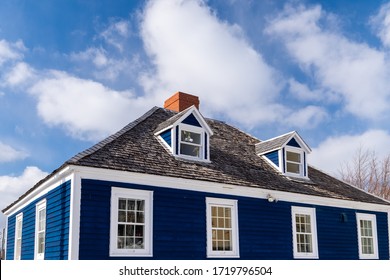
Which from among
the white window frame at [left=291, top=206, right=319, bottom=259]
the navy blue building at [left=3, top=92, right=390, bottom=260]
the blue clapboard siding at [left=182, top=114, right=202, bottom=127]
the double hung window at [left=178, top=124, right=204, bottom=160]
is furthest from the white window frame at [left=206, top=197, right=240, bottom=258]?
the blue clapboard siding at [left=182, top=114, right=202, bottom=127]

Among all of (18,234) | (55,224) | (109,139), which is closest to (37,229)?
(55,224)

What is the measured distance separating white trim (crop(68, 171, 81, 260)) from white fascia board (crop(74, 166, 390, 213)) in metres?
0.25

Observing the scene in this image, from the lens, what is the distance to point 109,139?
1564cm

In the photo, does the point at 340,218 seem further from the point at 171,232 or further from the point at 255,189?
the point at 171,232

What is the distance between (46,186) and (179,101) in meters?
8.03

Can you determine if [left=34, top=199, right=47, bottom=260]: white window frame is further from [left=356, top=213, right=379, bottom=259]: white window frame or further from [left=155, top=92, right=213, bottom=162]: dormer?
[left=356, top=213, right=379, bottom=259]: white window frame

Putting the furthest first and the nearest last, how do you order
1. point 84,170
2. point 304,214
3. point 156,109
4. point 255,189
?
point 156,109 < point 304,214 < point 255,189 < point 84,170

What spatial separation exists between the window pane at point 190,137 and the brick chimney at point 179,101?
3954 mm

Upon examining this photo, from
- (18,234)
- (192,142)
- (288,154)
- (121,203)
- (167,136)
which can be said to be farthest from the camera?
(288,154)

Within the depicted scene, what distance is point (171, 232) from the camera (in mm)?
14062

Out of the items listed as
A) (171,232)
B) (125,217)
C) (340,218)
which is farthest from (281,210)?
(125,217)

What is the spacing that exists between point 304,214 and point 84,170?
896cm

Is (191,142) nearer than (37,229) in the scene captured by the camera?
No

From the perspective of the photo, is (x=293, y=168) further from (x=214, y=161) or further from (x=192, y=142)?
(x=192, y=142)
